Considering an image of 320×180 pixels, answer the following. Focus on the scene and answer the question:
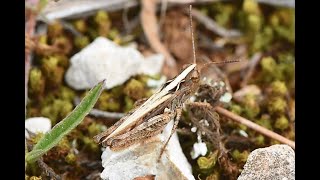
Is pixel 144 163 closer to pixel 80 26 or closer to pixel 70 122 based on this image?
pixel 70 122

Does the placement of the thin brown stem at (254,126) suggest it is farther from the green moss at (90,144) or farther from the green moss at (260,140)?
the green moss at (90,144)

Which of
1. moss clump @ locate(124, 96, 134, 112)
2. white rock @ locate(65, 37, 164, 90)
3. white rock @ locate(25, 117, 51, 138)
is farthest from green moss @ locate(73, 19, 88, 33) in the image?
white rock @ locate(25, 117, 51, 138)

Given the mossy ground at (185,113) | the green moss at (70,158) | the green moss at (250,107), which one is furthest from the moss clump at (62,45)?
the green moss at (250,107)

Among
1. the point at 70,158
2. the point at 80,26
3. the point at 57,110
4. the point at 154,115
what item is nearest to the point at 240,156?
the point at 154,115

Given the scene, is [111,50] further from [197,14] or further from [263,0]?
[263,0]
